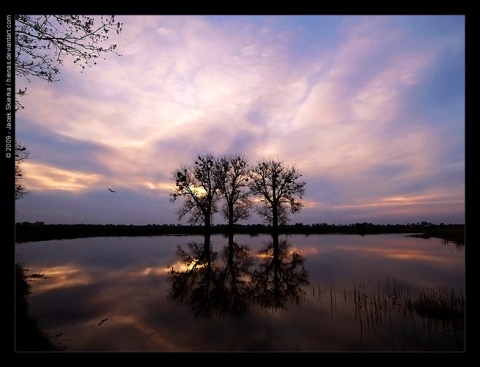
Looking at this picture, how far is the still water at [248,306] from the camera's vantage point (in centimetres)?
698

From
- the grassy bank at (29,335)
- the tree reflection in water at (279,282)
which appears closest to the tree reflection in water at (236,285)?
the tree reflection in water at (279,282)

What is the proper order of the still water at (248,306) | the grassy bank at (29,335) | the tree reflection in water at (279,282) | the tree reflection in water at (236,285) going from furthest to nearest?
the tree reflection in water at (279,282) → the tree reflection in water at (236,285) → the still water at (248,306) → the grassy bank at (29,335)

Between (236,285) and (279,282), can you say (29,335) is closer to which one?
(236,285)

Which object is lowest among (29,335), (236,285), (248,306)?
(236,285)

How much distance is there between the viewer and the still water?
698 cm

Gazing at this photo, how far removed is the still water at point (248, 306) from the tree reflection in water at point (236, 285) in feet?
0.15

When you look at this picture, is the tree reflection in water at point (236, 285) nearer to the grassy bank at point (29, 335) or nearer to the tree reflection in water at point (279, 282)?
the tree reflection in water at point (279, 282)

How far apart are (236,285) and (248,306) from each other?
10.1 feet

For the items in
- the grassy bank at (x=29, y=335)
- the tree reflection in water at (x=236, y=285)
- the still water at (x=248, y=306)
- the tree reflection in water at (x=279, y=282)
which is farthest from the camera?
the tree reflection in water at (x=279, y=282)

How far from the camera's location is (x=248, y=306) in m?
9.74

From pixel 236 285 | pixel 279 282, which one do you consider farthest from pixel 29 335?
pixel 279 282

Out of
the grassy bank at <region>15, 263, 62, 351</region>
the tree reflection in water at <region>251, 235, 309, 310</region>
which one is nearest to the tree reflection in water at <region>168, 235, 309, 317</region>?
the tree reflection in water at <region>251, 235, 309, 310</region>

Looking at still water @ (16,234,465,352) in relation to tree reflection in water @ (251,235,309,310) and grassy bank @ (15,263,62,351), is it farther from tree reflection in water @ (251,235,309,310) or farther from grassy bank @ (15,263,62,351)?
grassy bank @ (15,263,62,351)
